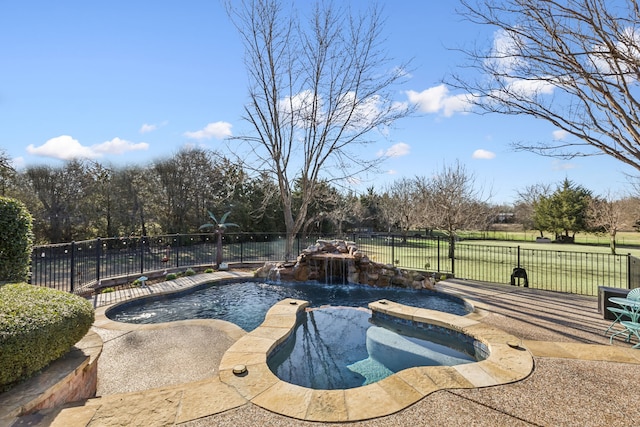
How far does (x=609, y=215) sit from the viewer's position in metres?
21.5

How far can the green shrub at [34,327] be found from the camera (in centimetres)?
259

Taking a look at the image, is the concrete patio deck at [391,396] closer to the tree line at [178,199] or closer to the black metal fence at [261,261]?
the black metal fence at [261,261]

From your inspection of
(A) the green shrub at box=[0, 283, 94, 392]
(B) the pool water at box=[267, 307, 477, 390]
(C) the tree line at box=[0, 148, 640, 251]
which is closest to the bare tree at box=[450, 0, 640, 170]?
(B) the pool water at box=[267, 307, 477, 390]

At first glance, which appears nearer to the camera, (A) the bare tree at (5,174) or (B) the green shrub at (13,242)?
(B) the green shrub at (13,242)

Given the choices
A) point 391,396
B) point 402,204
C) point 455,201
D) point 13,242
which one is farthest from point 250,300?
point 402,204

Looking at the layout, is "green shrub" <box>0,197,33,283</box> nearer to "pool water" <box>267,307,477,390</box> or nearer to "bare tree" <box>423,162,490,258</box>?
"pool water" <box>267,307,477,390</box>

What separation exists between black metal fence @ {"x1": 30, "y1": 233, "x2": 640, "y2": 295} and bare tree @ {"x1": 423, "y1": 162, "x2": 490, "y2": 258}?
1.25m

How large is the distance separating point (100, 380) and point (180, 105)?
8104 mm

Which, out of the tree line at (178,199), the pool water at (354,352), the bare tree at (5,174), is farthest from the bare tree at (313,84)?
the bare tree at (5,174)

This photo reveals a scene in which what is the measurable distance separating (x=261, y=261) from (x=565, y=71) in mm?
10903

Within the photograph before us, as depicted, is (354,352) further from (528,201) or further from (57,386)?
(528,201)

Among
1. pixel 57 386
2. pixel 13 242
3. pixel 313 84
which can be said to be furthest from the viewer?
pixel 313 84

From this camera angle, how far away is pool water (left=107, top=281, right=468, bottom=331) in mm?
6285

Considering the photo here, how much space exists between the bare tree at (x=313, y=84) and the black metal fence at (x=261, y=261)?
138 inches
